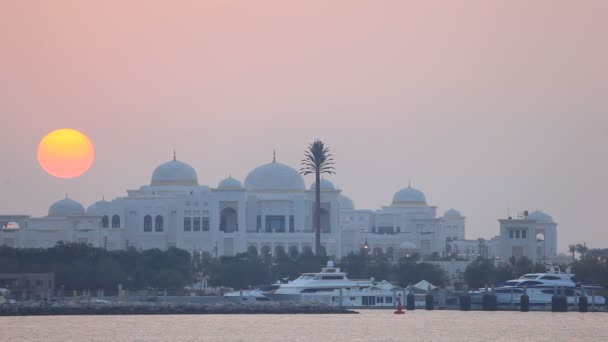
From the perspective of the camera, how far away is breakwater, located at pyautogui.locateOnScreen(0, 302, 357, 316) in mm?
141875

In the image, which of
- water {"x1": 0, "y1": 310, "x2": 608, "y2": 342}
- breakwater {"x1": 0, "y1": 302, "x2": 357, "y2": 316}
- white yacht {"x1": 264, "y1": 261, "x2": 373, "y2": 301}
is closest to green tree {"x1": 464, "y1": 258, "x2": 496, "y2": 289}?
white yacht {"x1": 264, "y1": 261, "x2": 373, "y2": 301}

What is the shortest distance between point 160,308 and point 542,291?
31.2 m

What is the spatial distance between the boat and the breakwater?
43.6 ft

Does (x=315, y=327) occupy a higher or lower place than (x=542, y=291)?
lower

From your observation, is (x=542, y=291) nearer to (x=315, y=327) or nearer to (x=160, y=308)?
(x=160, y=308)

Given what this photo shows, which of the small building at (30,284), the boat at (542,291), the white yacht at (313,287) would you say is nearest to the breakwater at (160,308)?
the white yacht at (313,287)

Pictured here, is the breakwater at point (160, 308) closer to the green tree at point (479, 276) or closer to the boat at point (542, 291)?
the boat at point (542, 291)

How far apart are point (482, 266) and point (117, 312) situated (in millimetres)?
50338

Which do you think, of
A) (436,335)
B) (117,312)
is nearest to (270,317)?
(117,312)

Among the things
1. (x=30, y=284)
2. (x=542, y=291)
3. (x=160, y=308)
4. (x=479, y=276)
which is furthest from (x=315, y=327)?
(x=479, y=276)

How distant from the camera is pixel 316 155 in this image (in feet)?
630

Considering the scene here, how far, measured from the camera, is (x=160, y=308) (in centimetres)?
14562

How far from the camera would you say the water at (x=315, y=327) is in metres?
121

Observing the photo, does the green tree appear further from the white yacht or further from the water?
the water
